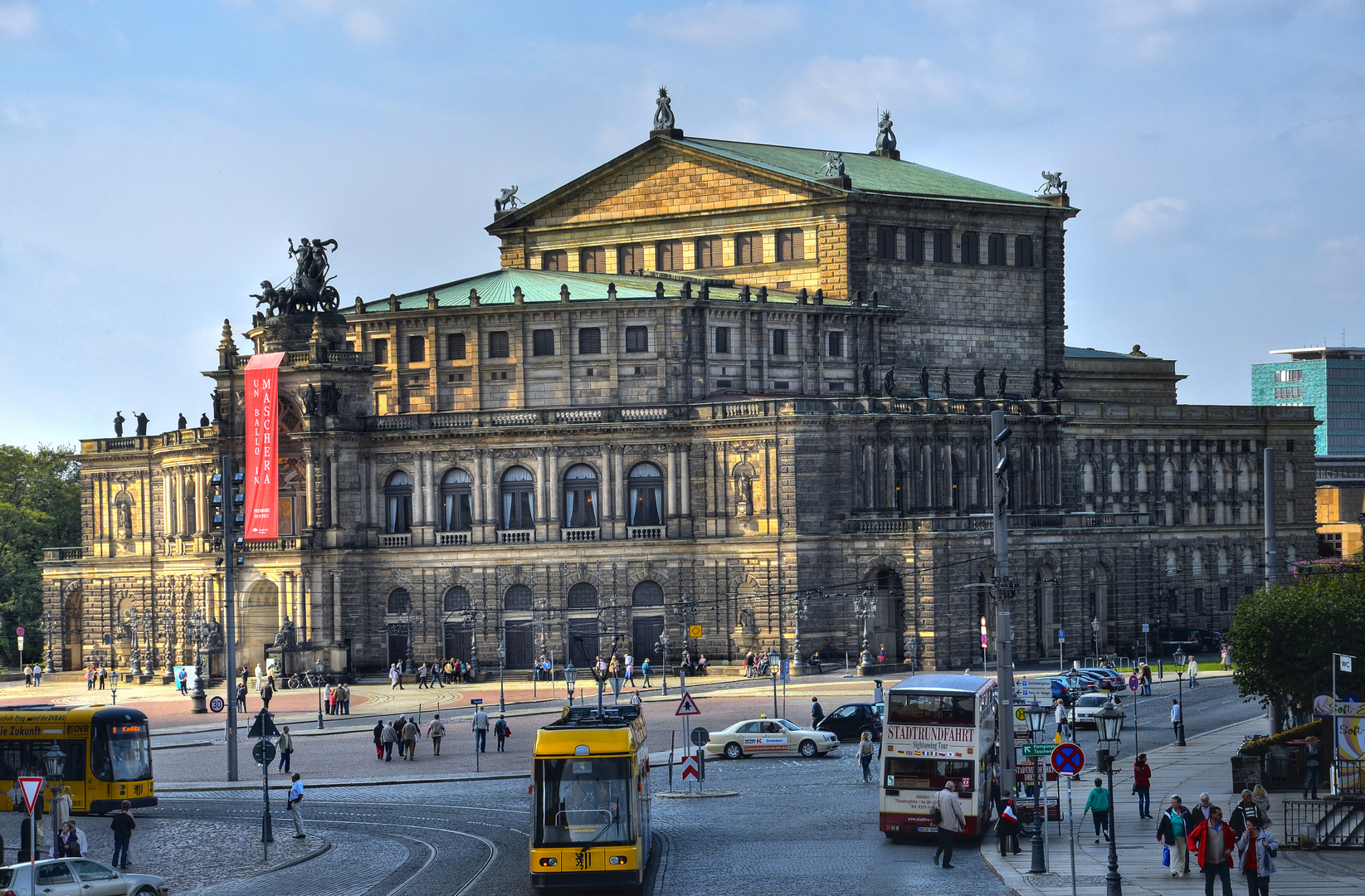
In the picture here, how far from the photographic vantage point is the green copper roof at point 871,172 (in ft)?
402

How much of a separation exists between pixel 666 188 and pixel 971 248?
19.2m

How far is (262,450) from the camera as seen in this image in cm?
10794

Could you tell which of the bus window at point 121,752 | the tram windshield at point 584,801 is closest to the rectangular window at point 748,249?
the bus window at point 121,752

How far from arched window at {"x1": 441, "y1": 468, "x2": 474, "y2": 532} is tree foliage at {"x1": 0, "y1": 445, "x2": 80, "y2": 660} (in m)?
41.5

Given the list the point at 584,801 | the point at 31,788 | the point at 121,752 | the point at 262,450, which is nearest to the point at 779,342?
the point at 262,450

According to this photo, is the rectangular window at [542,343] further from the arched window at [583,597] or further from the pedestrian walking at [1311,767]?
the pedestrian walking at [1311,767]

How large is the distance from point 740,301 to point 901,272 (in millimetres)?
12555

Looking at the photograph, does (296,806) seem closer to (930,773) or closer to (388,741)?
(930,773)

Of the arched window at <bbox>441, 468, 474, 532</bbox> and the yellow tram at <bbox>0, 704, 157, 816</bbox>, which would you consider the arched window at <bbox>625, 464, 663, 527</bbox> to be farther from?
the yellow tram at <bbox>0, 704, 157, 816</bbox>

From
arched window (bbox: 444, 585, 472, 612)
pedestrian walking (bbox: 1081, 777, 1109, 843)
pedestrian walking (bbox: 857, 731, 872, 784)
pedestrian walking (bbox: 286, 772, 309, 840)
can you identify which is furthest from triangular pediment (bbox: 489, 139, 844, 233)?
pedestrian walking (bbox: 1081, 777, 1109, 843)

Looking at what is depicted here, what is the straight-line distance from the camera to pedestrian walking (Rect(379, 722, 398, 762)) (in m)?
73.1

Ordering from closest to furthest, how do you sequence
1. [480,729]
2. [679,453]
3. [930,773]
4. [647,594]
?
1. [930,773]
2. [480,729]
3. [679,453]
4. [647,594]

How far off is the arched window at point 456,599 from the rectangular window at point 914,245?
3428 cm

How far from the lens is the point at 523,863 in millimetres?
47250
